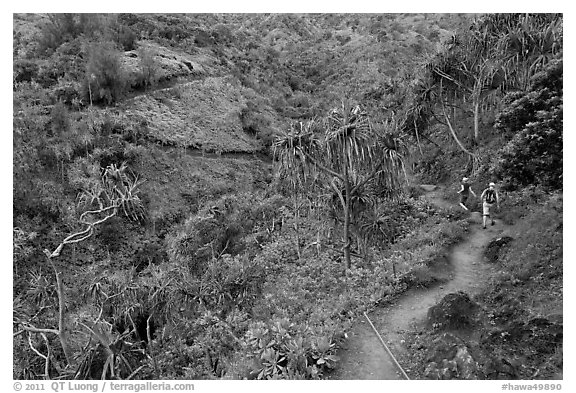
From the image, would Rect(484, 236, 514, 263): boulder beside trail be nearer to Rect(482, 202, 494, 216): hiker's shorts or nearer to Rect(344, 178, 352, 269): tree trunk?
Rect(482, 202, 494, 216): hiker's shorts

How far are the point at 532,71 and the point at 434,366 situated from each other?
421 inches

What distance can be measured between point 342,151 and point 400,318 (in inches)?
153

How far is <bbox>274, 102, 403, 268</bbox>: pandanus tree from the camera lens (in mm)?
9312

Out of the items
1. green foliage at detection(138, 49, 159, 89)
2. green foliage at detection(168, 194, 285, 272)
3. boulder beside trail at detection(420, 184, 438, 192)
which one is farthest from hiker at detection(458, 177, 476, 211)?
green foliage at detection(138, 49, 159, 89)

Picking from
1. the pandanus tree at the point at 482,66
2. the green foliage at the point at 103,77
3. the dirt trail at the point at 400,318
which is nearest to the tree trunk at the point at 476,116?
the pandanus tree at the point at 482,66

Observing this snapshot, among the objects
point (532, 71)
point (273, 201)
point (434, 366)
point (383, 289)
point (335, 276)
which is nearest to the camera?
point (434, 366)

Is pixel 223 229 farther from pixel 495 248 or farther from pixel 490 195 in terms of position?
pixel 495 248

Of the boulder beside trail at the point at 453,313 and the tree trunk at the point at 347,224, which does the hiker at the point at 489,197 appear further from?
the boulder beside trail at the point at 453,313

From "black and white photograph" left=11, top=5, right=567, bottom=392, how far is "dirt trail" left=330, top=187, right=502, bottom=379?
48 millimetres

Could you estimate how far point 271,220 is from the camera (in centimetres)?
1608

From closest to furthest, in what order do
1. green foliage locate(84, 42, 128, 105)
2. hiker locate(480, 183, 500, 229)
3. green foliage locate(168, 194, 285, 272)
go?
1. hiker locate(480, 183, 500, 229)
2. green foliage locate(168, 194, 285, 272)
3. green foliage locate(84, 42, 128, 105)
